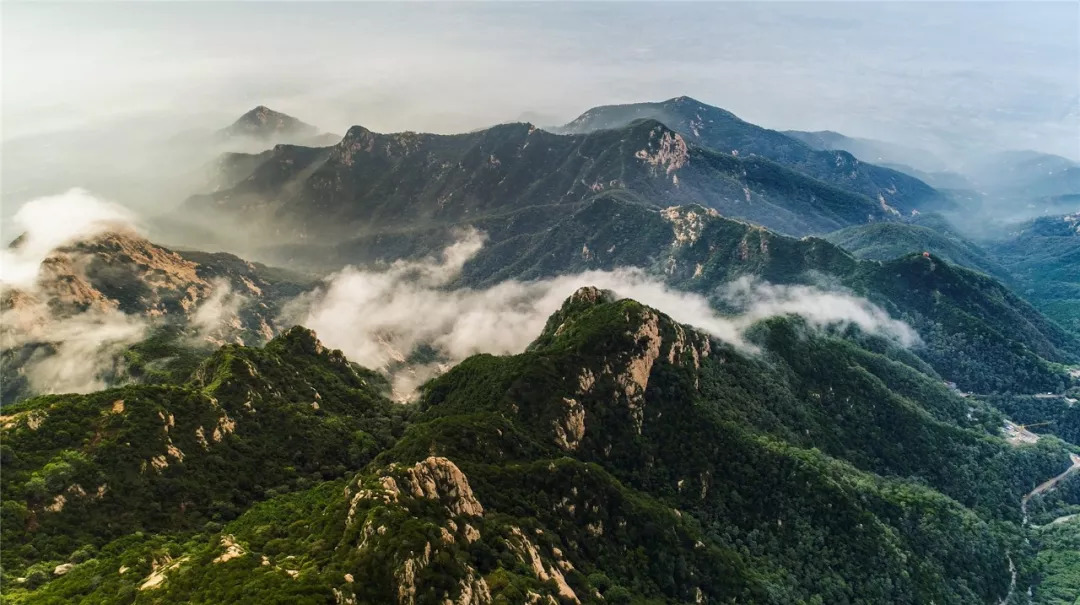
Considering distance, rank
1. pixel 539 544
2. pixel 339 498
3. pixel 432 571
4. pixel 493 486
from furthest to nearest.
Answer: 1. pixel 493 486
2. pixel 539 544
3. pixel 339 498
4. pixel 432 571

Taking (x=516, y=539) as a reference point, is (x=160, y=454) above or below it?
above

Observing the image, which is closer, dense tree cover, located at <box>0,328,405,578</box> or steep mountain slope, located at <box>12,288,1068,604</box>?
steep mountain slope, located at <box>12,288,1068,604</box>

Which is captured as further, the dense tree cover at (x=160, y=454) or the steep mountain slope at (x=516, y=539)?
the dense tree cover at (x=160, y=454)

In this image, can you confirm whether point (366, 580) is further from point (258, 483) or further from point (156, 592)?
point (258, 483)

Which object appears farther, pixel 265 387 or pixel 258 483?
pixel 265 387

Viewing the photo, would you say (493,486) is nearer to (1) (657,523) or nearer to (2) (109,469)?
(1) (657,523)

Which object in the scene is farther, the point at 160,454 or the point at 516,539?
the point at 160,454

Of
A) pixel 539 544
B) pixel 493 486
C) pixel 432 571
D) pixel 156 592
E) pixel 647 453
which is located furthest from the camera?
pixel 647 453

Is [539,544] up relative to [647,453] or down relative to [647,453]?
up

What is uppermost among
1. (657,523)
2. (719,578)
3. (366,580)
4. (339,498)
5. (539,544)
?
(366,580)

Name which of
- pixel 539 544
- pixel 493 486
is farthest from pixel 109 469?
pixel 539 544
